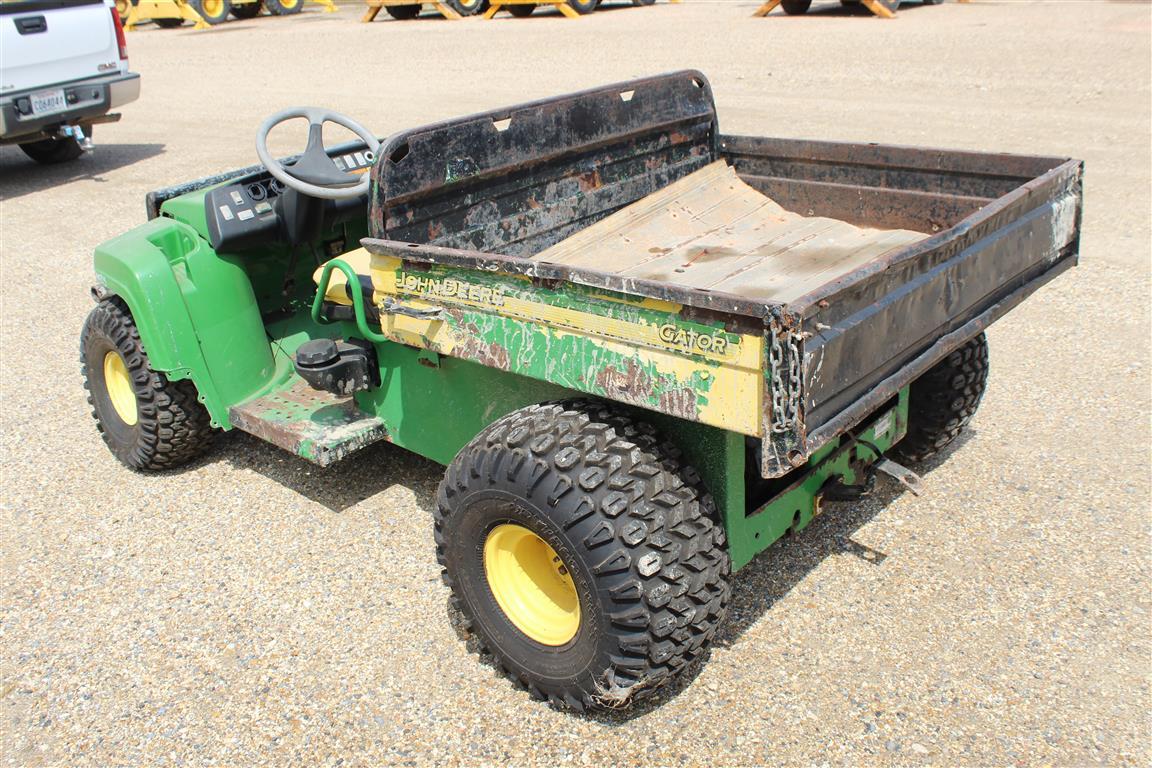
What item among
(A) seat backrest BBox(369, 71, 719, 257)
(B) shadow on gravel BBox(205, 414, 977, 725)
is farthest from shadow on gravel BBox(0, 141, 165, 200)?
(A) seat backrest BBox(369, 71, 719, 257)

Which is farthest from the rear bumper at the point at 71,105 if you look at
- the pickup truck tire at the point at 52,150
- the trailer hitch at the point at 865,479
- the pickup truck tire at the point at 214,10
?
the pickup truck tire at the point at 214,10

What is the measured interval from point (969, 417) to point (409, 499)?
7.13 feet

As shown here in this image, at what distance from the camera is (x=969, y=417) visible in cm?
406

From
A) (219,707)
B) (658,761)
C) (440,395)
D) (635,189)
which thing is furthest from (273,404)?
(658,761)

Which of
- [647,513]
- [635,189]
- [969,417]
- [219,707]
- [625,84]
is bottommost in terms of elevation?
[219,707]

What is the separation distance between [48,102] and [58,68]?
33cm

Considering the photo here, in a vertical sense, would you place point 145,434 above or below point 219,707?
above

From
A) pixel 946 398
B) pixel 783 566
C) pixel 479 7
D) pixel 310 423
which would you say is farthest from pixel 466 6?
pixel 783 566

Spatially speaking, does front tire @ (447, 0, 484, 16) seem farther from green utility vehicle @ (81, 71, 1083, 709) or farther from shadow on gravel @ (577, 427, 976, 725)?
shadow on gravel @ (577, 427, 976, 725)

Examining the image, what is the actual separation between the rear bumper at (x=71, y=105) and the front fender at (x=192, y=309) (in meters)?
5.93

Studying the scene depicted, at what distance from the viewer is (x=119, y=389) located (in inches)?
180

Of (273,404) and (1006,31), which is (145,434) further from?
(1006,31)

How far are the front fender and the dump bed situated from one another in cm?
94

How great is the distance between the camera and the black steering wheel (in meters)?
3.81
